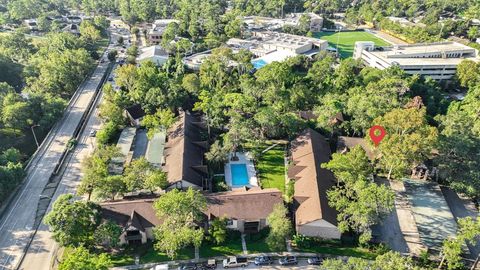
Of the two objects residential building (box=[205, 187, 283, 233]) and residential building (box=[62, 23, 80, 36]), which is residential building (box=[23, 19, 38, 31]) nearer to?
residential building (box=[62, 23, 80, 36])

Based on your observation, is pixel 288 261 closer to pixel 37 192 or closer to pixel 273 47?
pixel 37 192

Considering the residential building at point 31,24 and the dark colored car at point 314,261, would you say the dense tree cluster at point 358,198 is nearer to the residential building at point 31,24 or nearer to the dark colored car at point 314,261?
the dark colored car at point 314,261

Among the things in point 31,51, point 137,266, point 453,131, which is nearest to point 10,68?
point 31,51

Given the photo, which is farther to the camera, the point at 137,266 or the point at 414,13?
the point at 414,13

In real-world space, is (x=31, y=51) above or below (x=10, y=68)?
above


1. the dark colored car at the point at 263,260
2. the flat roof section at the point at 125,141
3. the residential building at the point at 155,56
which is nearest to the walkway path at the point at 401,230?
the dark colored car at the point at 263,260

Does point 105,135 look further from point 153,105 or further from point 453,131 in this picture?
point 453,131

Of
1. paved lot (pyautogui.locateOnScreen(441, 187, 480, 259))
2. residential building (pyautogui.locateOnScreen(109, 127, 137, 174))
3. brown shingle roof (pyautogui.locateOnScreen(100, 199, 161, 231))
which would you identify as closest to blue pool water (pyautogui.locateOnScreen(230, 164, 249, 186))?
brown shingle roof (pyautogui.locateOnScreen(100, 199, 161, 231))
